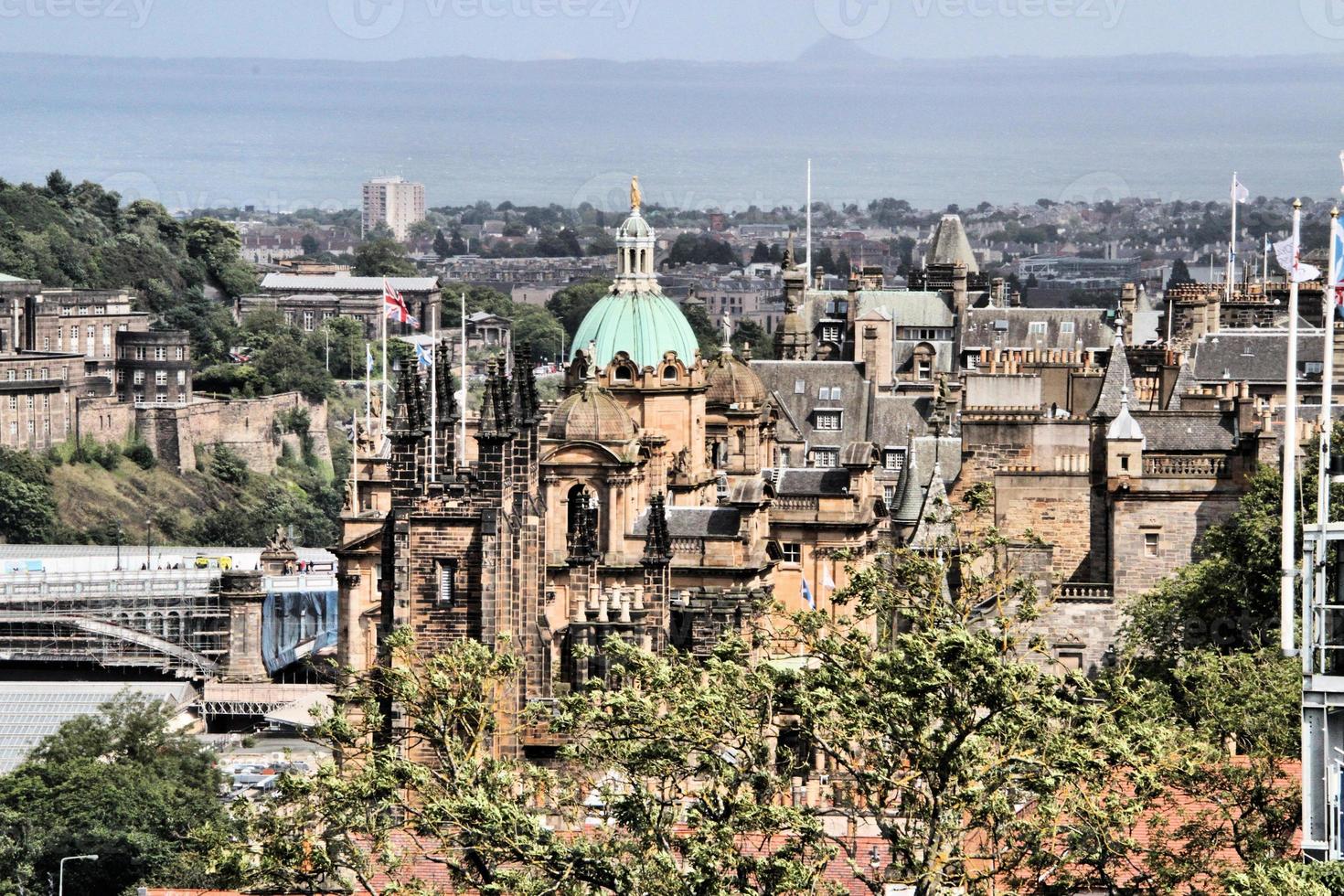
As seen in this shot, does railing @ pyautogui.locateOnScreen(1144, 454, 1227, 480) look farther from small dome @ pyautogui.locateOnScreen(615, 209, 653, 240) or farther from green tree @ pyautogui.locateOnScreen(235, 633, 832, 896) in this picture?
green tree @ pyautogui.locateOnScreen(235, 633, 832, 896)

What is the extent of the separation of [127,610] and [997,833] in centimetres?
13791

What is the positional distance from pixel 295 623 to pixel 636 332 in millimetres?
75512

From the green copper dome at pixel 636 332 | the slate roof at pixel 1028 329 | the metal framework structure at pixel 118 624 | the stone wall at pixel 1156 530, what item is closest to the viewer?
the stone wall at pixel 1156 530

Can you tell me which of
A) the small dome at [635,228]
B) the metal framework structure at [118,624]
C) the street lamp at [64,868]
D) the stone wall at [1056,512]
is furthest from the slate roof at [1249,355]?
the metal framework structure at [118,624]

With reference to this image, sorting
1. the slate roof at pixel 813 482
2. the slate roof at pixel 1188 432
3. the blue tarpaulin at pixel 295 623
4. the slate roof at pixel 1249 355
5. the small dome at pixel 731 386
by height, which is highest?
the slate roof at pixel 1249 355

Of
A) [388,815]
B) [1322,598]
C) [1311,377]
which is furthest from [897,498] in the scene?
[1322,598]

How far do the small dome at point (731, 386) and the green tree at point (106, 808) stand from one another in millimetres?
22677

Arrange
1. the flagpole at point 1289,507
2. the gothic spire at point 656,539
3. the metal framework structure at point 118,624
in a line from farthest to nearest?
the metal framework structure at point 118,624 → the gothic spire at point 656,539 → the flagpole at point 1289,507

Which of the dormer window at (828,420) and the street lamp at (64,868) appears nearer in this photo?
the street lamp at (64,868)

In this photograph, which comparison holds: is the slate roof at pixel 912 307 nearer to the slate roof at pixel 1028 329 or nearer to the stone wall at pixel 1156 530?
the slate roof at pixel 1028 329

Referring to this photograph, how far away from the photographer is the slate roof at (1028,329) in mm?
182000

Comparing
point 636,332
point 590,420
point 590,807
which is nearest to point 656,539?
point 590,420

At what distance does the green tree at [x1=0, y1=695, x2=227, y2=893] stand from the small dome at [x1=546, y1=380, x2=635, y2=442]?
16.2 metres

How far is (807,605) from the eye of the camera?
111 meters
